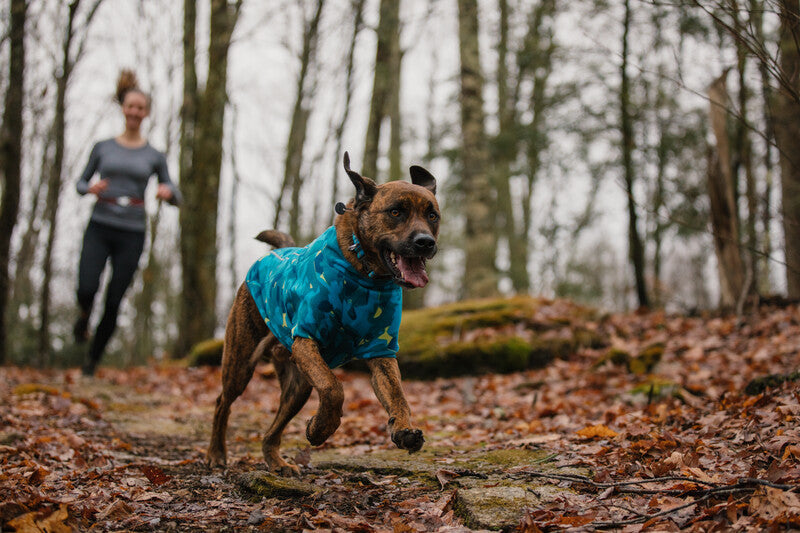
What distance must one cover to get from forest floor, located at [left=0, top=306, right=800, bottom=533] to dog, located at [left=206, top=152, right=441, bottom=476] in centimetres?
44

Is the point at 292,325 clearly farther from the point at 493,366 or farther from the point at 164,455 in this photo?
the point at 493,366

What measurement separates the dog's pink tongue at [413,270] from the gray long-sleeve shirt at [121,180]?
4428mm

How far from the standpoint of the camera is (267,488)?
134 inches

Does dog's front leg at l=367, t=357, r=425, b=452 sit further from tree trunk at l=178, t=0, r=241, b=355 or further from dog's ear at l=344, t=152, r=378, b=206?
tree trunk at l=178, t=0, r=241, b=355

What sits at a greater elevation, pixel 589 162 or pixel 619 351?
pixel 589 162

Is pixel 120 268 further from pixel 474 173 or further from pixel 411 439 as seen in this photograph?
pixel 474 173

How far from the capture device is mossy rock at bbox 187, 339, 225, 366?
10.3 m

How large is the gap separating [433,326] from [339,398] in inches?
240

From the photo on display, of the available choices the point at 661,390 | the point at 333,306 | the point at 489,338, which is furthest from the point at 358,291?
the point at 489,338

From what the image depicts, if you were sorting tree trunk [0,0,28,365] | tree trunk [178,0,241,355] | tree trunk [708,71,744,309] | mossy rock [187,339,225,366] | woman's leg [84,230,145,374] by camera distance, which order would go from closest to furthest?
woman's leg [84,230,145,374] < tree trunk [708,71,744,309] < tree trunk [0,0,28,365] < mossy rock [187,339,225,366] < tree trunk [178,0,241,355]

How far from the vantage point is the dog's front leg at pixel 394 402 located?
10.4 ft

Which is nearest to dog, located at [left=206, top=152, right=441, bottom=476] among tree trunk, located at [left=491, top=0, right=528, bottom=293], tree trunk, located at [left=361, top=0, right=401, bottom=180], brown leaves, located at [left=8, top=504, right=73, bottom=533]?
brown leaves, located at [left=8, top=504, right=73, bottom=533]

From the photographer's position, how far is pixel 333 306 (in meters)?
3.56

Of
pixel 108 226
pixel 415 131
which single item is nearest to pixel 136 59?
pixel 415 131
